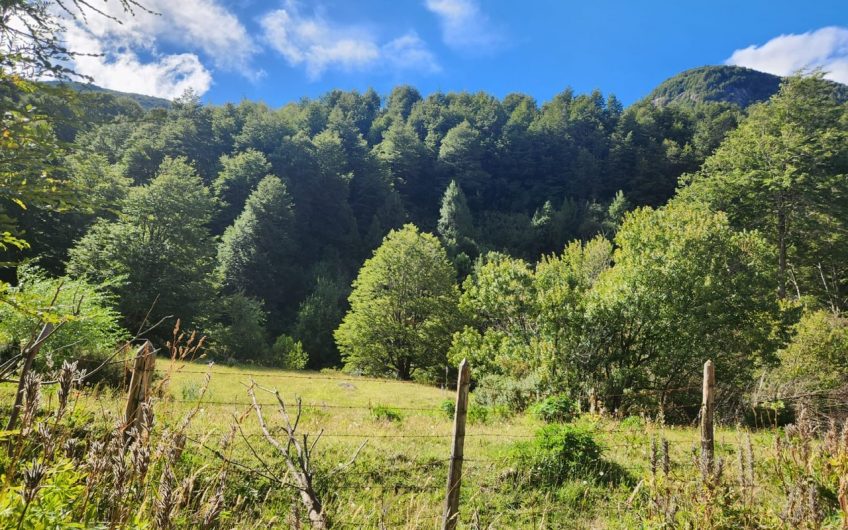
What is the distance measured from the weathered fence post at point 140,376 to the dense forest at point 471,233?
295 centimetres

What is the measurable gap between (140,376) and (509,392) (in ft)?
43.7

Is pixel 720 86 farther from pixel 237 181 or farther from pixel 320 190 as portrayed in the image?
→ pixel 237 181

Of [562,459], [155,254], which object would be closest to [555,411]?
[562,459]

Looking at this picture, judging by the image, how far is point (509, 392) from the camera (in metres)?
15.4

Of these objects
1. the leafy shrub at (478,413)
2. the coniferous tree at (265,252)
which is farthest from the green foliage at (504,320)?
the coniferous tree at (265,252)

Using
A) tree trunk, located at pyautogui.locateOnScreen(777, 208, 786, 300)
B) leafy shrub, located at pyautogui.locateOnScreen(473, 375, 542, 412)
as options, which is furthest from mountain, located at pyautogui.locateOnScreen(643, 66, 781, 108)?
leafy shrub, located at pyautogui.locateOnScreen(473, 375, 542, 412)

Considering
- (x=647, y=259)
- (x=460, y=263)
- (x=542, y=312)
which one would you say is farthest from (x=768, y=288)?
(x=460, y=263)

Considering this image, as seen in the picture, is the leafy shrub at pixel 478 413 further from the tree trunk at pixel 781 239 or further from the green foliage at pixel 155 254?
the tree trunk at pixel 781 239

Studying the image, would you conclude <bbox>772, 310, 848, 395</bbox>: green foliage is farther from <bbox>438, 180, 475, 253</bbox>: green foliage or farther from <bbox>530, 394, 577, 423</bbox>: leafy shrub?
<bbox>438, 180, 475, 253</bbox>: green foliage

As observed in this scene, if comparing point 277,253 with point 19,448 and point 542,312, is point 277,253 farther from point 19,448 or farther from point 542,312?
point 19,448

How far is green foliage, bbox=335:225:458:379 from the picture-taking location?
105 ft

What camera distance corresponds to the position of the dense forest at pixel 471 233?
15273 millimetres

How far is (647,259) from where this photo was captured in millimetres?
15898

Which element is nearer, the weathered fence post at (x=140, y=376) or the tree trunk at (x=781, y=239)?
the weathered fence post at (x=140, y=376)
